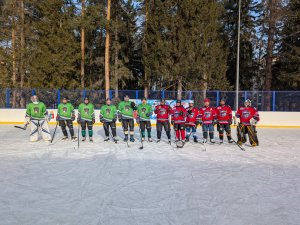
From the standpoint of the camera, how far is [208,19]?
2030 cm

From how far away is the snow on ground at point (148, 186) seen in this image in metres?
3.39

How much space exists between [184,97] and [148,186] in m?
11.2

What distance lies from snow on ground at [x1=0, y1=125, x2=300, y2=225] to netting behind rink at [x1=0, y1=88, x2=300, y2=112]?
25.4ft

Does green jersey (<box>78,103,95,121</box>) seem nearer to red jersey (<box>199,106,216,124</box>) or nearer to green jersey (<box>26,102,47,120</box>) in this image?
green jersey (<box>26,102,47,120</box>)

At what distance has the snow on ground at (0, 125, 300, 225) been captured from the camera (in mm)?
3389

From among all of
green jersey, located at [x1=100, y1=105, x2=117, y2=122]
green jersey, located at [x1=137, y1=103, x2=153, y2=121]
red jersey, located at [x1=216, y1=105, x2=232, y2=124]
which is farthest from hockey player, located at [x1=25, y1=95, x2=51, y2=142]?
red jersey, located at [x1=216, y1=105, x2=232, y2=124]

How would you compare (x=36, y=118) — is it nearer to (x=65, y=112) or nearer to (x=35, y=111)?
(x=35, y=111)

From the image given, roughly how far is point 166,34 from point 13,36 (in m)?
12.5

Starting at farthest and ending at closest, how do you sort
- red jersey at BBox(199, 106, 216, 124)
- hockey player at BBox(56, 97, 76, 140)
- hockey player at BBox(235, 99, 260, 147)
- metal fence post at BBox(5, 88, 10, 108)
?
metal fence post at BBox(5, 88, 10, 108) < hockey player at BBox(56, 97, 76, 140) < red jersey at BBox(199, 106, 216, 124) < hockey player at BBox(235, 99, 260, 147)

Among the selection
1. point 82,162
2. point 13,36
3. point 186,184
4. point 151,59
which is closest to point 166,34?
point 151,59

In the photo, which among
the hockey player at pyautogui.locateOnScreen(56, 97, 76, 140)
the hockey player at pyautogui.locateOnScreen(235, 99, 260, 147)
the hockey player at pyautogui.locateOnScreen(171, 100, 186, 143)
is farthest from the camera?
the hockey player at pyautogui.locateOnScreen(56, 97, 76, 140)

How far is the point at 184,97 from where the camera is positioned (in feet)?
Result: 50.5

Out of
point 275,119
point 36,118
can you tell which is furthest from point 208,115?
point 275,119

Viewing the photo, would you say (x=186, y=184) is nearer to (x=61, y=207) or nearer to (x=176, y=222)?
(x=176, y=222)
